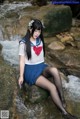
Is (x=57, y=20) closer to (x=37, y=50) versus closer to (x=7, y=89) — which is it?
(x=37, y=50)

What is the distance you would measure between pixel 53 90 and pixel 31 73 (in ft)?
1.67

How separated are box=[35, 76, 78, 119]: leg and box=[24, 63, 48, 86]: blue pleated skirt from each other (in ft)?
0.26

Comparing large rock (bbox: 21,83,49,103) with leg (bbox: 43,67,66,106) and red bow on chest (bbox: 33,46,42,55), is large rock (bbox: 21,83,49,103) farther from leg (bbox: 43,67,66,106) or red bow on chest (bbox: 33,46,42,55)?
red bow on chest (bbox: 33,46,42,55)

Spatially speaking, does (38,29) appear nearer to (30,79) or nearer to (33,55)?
(33,55)

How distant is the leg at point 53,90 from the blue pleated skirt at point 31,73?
79 mm

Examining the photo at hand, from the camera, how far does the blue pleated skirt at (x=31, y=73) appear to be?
5.41 meters

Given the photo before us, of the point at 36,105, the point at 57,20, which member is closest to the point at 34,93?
the point at 36,105

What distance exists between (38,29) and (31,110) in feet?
4.71

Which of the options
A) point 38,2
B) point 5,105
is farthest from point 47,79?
point 38,2

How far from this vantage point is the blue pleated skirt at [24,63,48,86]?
5414mm

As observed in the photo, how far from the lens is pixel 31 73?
5426 millimetres

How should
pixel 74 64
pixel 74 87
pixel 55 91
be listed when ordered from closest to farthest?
pixel 55 91, pixel 74 87, pixel 74 64

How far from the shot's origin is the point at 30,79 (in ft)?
17.7

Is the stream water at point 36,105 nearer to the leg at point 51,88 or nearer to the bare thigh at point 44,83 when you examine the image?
the leg at point 51,88
